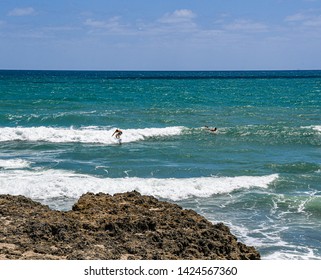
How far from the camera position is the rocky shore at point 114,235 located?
8.96m

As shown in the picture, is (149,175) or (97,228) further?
(149,175)

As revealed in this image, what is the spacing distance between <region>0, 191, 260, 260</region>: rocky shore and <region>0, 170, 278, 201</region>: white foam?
540cm

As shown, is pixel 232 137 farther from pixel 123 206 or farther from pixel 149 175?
pixel 123 206

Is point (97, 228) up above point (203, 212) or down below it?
above

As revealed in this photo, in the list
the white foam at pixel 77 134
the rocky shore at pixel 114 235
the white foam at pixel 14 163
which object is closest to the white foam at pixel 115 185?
the white foam at pixel 14 163

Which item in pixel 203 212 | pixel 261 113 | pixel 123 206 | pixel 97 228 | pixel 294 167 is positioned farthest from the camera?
pixel 261 113

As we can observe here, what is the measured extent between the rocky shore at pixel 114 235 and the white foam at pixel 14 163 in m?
9.91

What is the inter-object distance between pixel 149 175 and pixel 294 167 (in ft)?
19.9

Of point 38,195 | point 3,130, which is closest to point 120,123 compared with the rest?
point 3,130

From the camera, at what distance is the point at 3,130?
31.1 meters

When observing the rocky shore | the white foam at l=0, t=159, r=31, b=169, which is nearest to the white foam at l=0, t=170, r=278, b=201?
the white foam at l=0, t=159, r=31, b=169

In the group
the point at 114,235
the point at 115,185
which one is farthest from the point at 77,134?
the point at 114,235

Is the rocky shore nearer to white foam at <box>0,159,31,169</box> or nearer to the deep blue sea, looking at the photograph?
the deep blue sea

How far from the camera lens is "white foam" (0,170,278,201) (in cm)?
1689
